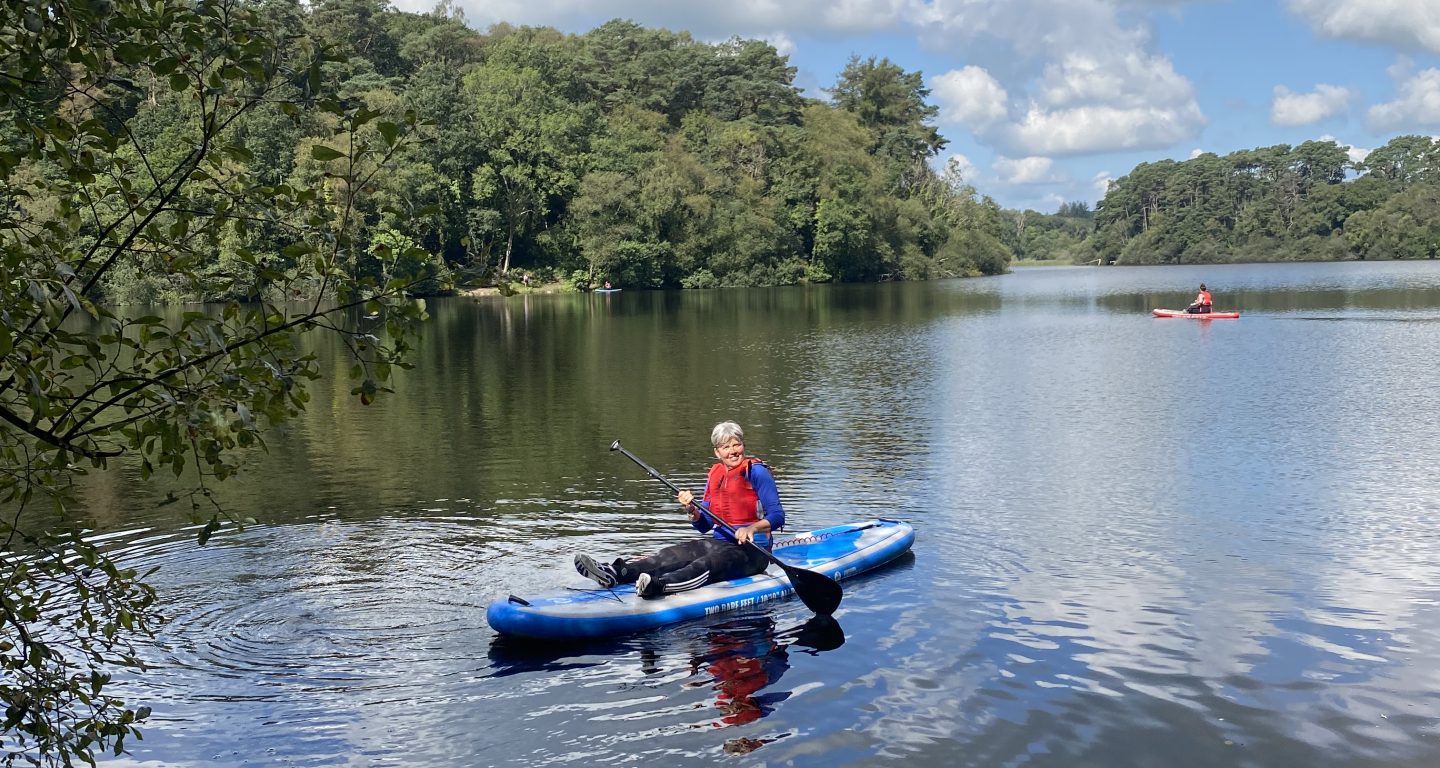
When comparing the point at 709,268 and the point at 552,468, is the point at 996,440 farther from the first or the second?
the point at 709,268

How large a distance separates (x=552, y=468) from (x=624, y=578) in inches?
300

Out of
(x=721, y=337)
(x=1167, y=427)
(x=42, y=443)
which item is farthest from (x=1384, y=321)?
(x=42, y=443)

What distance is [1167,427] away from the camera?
2161cm

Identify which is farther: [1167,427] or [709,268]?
[709,268]

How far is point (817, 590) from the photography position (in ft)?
36.4

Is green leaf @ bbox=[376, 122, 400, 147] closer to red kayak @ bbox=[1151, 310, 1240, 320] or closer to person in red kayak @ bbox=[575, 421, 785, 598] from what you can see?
person in red kayak @ bbox=[575, 421, 785, 598]

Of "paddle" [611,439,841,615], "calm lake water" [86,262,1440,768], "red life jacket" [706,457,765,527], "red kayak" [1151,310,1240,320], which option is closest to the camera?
"calm lake water" [86,262,1440,768]

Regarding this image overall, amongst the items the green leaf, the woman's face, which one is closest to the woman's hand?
the woman's face

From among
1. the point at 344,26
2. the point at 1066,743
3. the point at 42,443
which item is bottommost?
the point at 1066,743

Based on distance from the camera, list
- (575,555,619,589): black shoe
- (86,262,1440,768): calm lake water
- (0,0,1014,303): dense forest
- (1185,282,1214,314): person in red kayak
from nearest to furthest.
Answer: (86,262,1440,768): calm lake water
(575,555,619,589): black shoe
(1185,282,1214,314): person in red kayak
(0,0,1014,303): dense forest

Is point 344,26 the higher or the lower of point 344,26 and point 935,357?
the higher

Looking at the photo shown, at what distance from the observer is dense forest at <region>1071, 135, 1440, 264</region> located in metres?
132

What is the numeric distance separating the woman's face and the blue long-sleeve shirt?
0.17 m

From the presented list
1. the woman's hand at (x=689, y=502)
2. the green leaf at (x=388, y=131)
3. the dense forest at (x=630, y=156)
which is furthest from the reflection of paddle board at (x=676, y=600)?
the dense forest at (x=630, y=156)
